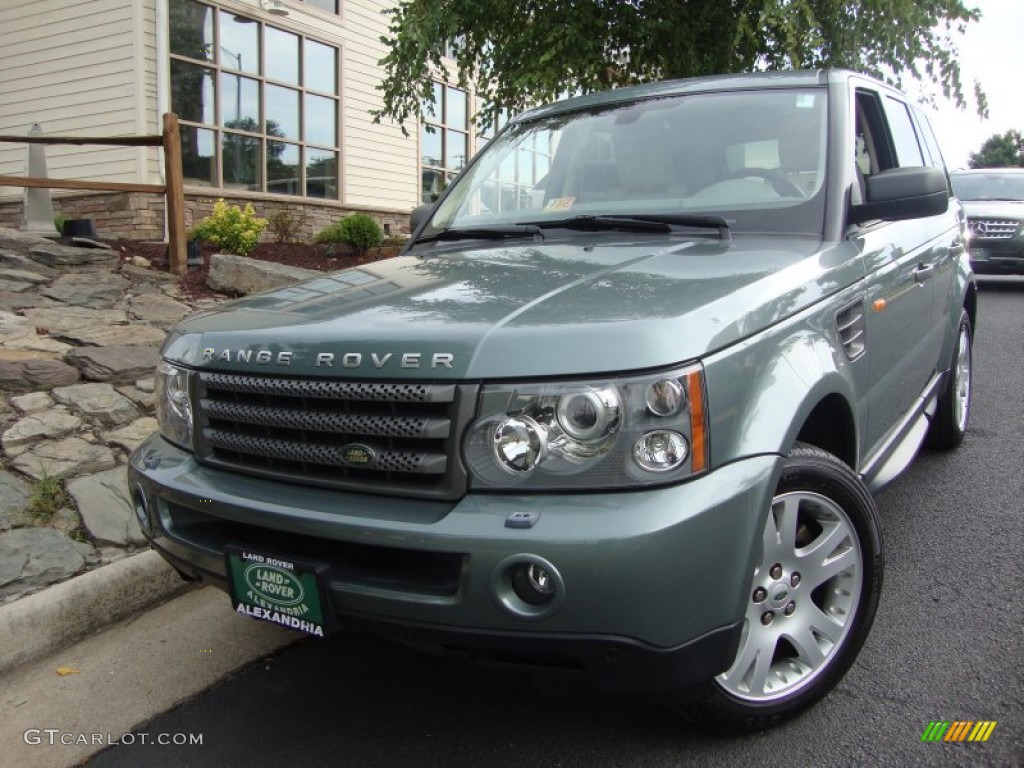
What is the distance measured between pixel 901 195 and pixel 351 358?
194cm

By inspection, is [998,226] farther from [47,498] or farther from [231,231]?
[47,498]

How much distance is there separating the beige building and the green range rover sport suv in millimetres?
8615

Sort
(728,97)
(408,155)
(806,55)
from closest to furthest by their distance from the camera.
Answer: (728,97) < (806,55) < (408,155)

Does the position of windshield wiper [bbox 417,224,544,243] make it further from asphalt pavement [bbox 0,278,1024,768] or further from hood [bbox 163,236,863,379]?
asphalt pavement [bbox 0,278,1024,768]

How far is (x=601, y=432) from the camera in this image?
1.89 meters

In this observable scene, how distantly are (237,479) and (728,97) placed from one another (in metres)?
2.36

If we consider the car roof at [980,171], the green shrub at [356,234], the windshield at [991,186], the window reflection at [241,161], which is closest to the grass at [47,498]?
the green shrub at [356,234]

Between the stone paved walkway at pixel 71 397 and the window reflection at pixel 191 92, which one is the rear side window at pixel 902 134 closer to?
the stone paved walkway at pixel 71 397

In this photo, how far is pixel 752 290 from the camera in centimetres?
222

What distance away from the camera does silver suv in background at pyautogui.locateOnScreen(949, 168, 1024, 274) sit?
12.1m

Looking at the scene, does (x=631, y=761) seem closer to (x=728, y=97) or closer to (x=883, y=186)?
(x=883, y=186)

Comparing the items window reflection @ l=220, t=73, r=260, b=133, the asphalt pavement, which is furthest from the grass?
window reflection @ l=220, t=73, r=260, b=133

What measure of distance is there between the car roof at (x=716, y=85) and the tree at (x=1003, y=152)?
6977cm

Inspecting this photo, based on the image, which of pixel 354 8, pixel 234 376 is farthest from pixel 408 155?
pixel 234 376
